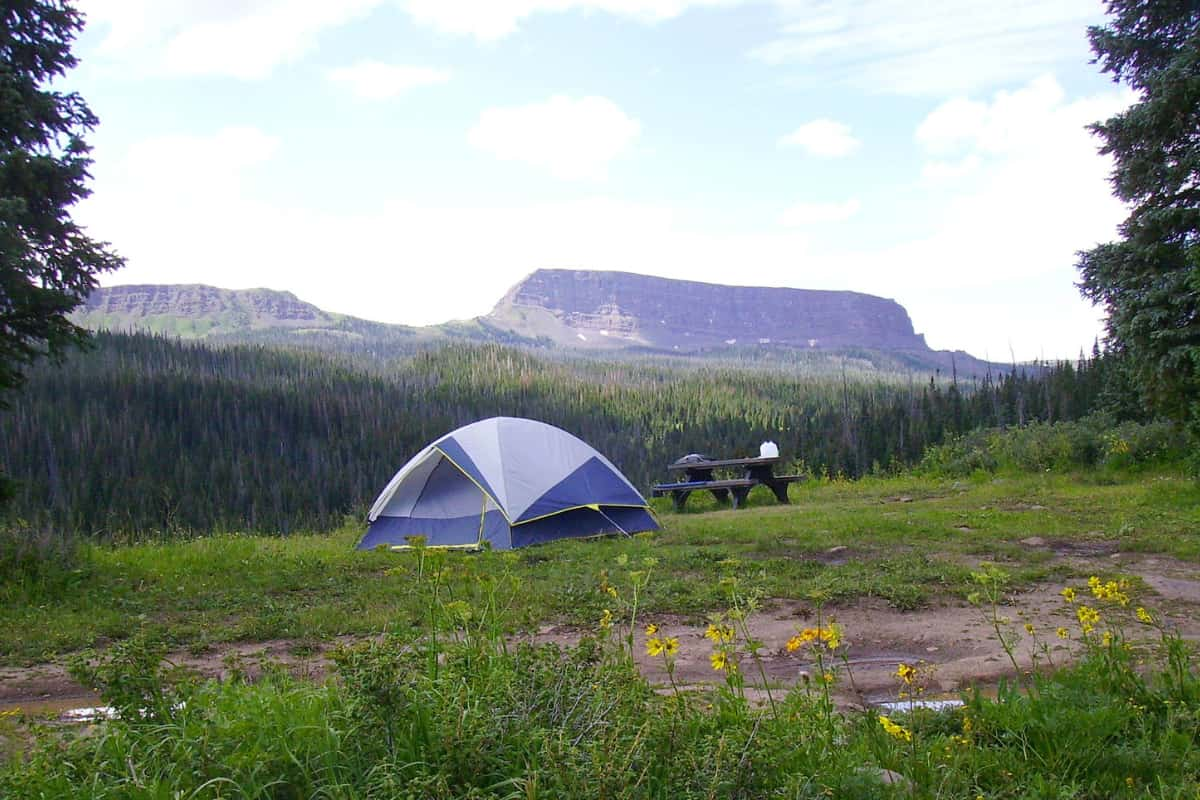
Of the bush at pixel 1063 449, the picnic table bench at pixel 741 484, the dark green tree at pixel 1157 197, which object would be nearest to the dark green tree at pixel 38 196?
the picnic table bench at pixel 741 484

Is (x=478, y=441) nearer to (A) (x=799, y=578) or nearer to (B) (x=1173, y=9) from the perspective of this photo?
(A) (x=799, y=578)

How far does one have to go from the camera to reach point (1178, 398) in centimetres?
1404

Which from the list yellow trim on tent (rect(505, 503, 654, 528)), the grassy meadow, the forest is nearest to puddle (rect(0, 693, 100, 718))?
the grassy meadow

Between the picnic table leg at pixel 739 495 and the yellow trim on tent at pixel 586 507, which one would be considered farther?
the picnic table leg at pixel 739 495

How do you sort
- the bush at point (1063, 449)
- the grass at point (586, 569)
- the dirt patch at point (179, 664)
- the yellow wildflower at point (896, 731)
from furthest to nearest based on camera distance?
1. the bush at point (1063, 449)
2. the grass at point (586, 569)
3. the dirt patch at point (179, 664)
4. the yellow wildflower at point (896, 731)

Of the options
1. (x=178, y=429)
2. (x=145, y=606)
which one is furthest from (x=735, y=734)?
(x=178, y=429)

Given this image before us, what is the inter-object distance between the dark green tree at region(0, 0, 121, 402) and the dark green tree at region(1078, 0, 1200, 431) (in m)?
14.5

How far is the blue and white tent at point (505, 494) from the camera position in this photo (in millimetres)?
12625

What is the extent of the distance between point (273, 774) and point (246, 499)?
42.1m

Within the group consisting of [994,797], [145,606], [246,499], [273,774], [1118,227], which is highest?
[1118,227]

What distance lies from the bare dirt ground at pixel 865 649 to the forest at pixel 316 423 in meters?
5.32

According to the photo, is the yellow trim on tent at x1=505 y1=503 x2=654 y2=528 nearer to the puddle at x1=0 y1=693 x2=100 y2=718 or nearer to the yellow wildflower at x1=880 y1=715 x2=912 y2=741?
the puddle at x1=0 y1=693 x2=100 y2=718

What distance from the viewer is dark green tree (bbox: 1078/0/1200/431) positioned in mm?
13336

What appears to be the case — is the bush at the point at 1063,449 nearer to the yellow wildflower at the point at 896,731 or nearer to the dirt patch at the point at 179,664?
the yellow wildflower at the point at 896,731
